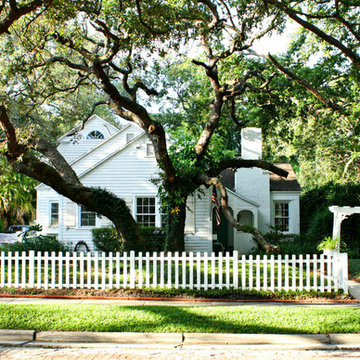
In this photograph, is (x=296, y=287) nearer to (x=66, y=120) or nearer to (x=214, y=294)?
(x=214, y=294)

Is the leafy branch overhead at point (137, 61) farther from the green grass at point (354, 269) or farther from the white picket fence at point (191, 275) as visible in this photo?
the green grass at point (354, 269)

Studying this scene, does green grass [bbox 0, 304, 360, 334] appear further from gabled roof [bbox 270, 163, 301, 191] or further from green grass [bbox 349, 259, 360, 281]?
gabled roof [bbox 270, 163, 301, 191]

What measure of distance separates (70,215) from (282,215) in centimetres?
1085

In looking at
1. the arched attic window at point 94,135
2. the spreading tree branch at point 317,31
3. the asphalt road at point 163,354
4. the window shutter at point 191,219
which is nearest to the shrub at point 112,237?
the window shutter at point 191,219

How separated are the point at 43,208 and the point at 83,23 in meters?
11.2

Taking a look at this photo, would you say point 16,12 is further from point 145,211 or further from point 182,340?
point 145,211

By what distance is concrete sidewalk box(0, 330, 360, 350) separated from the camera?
6789mm

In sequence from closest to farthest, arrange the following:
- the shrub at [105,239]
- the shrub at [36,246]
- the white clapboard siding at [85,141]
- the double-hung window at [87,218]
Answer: the shrub at [36,246] < the shrub at [105,239] < the double-hung window at [87,218] < the white clapboard siding at [85,141]

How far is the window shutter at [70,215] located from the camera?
17812 millimetres

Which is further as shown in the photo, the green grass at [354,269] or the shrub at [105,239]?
the shrub at [105,239]

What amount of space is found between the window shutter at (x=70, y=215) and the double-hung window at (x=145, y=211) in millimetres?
2820

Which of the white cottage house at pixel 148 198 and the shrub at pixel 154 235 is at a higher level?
the white cottage house at pixel 148 198

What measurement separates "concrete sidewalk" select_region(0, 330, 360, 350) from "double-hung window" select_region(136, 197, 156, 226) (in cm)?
1068

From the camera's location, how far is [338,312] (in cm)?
833
